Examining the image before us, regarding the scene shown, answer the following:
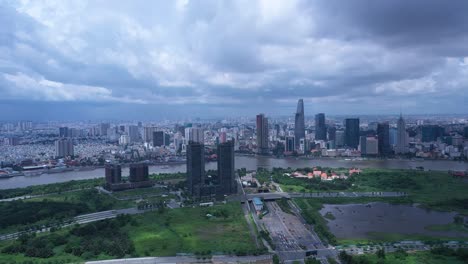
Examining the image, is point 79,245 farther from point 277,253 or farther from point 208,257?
point 277,253

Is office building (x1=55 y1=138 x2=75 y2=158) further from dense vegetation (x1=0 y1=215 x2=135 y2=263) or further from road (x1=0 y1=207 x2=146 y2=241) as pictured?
dense vegetation (x1=0 y1=215 x2=135 y2=263)

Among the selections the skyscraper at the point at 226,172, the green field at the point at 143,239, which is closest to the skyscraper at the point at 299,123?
the skyscraper at the point at 226,172

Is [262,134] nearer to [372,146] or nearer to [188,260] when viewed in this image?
[372,146]

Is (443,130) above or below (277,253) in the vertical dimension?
above

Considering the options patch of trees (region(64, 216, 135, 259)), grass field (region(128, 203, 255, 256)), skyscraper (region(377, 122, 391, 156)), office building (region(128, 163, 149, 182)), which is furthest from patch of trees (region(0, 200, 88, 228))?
skyscraper (region(377, 122, 391, 156))

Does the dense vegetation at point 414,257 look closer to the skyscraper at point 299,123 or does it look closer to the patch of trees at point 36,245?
the patch of trees at point 36,245

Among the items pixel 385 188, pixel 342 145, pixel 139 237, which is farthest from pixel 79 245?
pixel 342 145
